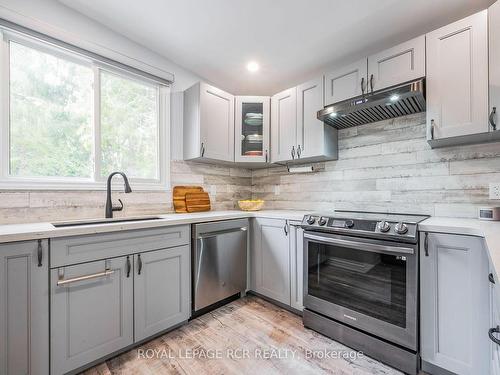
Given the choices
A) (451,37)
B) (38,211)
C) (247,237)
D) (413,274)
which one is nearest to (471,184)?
(413,274)

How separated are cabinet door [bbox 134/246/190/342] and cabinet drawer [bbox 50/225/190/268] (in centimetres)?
6

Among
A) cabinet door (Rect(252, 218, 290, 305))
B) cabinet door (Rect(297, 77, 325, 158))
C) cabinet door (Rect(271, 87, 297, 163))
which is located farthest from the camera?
cabinet door (Rect(271, 87, 297, 163))

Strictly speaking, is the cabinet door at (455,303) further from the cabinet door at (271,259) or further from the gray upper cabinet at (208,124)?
the gray upper cabinet at (208,124)

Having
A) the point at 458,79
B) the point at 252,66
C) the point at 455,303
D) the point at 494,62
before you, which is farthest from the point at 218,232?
the point at 494,62

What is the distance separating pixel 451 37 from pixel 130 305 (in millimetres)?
2849

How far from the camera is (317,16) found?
188 cm

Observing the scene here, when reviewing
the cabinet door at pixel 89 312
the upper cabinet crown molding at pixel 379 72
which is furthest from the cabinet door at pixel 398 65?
the cabinet door at pixel 89 312

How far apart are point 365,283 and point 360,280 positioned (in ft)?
0.12

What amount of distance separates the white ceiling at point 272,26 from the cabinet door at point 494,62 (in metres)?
0.38

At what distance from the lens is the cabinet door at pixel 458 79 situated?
1505 millimetres

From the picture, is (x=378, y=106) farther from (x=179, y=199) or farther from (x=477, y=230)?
(x=179, y=199)

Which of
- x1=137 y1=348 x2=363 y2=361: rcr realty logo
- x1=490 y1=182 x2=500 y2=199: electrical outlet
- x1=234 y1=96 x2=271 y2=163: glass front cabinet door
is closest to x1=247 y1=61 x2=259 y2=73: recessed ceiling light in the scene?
x1=234 y1=96 x2=271 y2=163: glass front cabinet door

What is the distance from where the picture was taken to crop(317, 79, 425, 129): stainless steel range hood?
1.69 metres

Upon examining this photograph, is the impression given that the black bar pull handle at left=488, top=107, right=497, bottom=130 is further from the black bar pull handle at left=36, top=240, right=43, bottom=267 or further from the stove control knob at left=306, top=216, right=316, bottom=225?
the black bar pull handle at left=36, top=240, right=43, bottom=267
